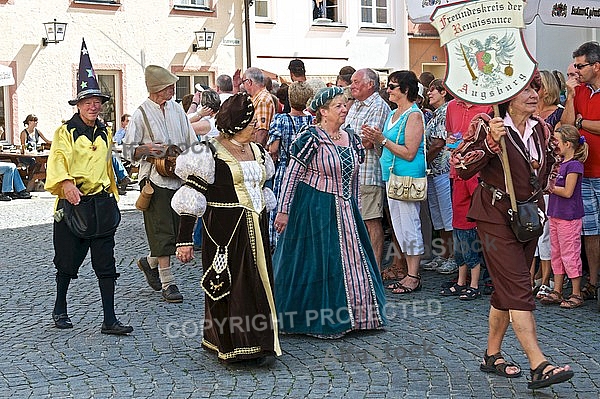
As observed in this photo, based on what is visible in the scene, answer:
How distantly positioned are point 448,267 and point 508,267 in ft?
12.9

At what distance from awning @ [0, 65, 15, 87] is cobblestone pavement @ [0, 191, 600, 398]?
1124 cm

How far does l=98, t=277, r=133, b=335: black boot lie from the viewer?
7.29 metres

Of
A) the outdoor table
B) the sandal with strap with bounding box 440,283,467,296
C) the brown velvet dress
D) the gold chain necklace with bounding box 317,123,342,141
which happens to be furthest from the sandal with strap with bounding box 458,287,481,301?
the outdoor table

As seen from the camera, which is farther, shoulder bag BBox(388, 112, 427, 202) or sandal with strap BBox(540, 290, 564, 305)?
shoulder bag BBox(388, 112, 427, 202)

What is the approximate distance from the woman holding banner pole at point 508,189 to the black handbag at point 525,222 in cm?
7

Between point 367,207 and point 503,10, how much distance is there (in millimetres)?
3548

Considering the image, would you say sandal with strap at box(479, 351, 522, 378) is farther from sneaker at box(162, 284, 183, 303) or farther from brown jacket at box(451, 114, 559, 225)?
sneaker at box(162, 284, 183, 303)

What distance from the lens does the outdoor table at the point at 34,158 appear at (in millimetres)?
19141

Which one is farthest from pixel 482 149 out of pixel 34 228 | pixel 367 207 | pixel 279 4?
pixel 279 4

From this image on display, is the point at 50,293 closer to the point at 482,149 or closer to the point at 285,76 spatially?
the point at 482,149

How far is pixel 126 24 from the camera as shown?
23.0 metres

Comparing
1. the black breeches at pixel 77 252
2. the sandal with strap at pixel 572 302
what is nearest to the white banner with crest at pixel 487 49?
the sandal with strap at pixel 572 302

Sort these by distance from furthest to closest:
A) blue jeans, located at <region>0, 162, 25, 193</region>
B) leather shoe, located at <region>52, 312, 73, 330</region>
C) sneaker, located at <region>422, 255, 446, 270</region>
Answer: blue jeans, located at <region>0, 162, 25, 193</region>
sneaker, located at <region>422, 255, 446, 270</region>
leather shoe, located at <region>52, 312, 73, 330</region>

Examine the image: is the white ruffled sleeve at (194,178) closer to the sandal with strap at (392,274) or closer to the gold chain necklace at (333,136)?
the gold chain necklace at (333,136)
